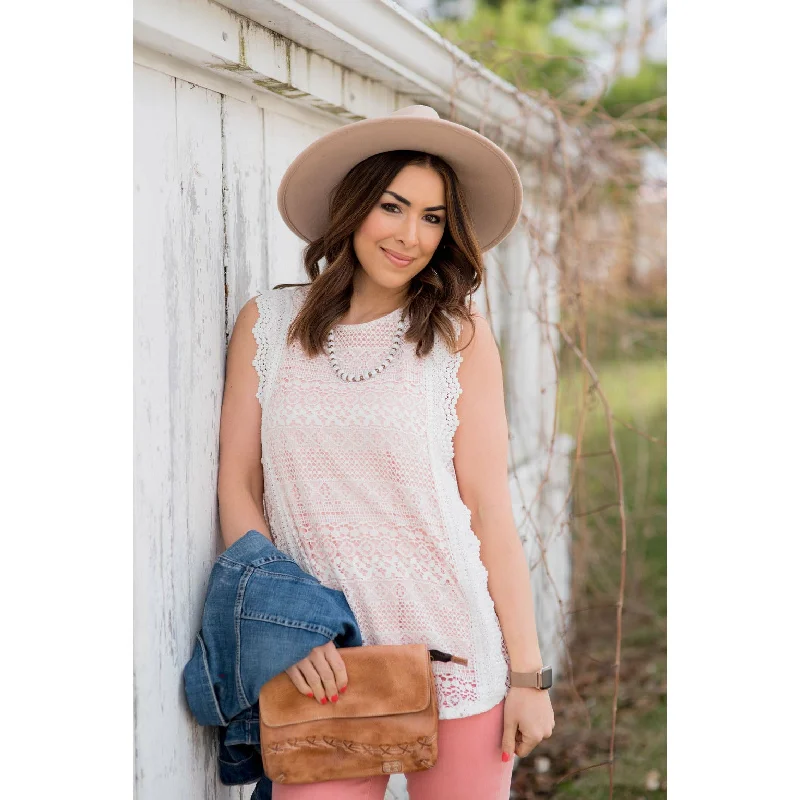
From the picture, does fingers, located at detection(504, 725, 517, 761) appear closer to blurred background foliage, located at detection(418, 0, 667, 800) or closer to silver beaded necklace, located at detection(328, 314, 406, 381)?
blurred background foliage, located at detection(418, 0, 667, 800)

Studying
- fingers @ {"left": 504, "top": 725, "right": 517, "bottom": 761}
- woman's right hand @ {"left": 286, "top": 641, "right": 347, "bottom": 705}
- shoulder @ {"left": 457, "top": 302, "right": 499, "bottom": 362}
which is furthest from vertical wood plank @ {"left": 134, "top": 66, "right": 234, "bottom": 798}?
fingers @ {"left": 504, "top": 725, "right": 517, "bottom": 761}

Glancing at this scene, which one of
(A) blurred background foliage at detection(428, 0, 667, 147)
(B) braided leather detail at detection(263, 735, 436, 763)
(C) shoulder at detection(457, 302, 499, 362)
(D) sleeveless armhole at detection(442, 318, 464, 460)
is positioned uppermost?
(A) blurred background foliage at detection(428, 0, 667, 147)

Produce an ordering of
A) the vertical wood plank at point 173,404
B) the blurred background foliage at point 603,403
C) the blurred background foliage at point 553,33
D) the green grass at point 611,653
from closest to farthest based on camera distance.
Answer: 1. the vertical wood plank at point 173,404
2. the blurred background foliage at point 603,403
3. the green grass at point 611,653
4. the blurred background foliage at point 553,33

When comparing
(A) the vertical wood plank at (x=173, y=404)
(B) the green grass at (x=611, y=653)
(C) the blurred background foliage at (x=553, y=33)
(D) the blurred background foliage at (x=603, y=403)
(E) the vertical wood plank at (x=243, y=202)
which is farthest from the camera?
(C) the blurred background foliage at (x=553, y=33)

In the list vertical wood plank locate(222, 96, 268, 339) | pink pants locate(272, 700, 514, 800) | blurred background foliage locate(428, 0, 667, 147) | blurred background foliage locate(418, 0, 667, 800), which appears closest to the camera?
pink pants locate(272, 700, 514, 800)

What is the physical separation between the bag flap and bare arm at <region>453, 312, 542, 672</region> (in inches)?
10.5

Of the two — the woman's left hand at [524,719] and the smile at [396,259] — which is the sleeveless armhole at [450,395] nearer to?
the smile at [396,259]

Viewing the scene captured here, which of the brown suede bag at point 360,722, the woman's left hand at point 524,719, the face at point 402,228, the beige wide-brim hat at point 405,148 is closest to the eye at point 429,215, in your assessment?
the face at point 402,228

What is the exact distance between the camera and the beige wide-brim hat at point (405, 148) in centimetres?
176

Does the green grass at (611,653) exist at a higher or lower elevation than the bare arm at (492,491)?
lower

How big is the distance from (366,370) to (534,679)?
0.70 meters

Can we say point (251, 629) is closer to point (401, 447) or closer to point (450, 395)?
point (401, 447)

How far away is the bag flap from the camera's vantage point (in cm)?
160
